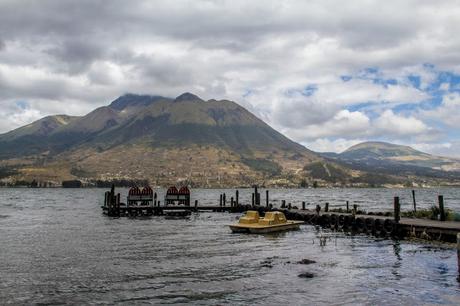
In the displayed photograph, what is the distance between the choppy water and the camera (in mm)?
21500

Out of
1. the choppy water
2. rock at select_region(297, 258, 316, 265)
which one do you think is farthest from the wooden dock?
rock at select_region(297, 258, 316, 265)

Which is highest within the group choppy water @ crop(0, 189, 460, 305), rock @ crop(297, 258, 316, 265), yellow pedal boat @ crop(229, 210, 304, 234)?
yellow pedal boat @ crop(229, 210, 304, 234)

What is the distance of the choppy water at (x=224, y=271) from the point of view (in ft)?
70.5

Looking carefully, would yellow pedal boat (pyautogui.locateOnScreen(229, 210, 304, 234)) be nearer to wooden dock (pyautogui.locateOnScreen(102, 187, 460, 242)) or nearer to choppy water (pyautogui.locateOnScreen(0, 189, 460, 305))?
choppy water (pyautogui.locateOnScreen(0, 189, 460, 305))

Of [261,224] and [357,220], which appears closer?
[261,224]

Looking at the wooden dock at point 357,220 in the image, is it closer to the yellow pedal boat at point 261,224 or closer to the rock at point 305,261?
the yellow pedal boat at point 261,224

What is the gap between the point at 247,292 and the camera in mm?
22328

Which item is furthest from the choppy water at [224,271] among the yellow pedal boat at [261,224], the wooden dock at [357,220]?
the yellow pedal boat at [261,224]

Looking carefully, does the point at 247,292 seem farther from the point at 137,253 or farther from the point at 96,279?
the point at 137,253

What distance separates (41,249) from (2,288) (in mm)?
15031

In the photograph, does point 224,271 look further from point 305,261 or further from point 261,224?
point 261,224

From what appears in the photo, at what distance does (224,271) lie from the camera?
27656 mm

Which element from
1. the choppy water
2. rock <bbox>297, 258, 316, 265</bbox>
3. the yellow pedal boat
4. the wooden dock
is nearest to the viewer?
the choppy water

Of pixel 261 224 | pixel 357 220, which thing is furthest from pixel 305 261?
pixel 357 220
